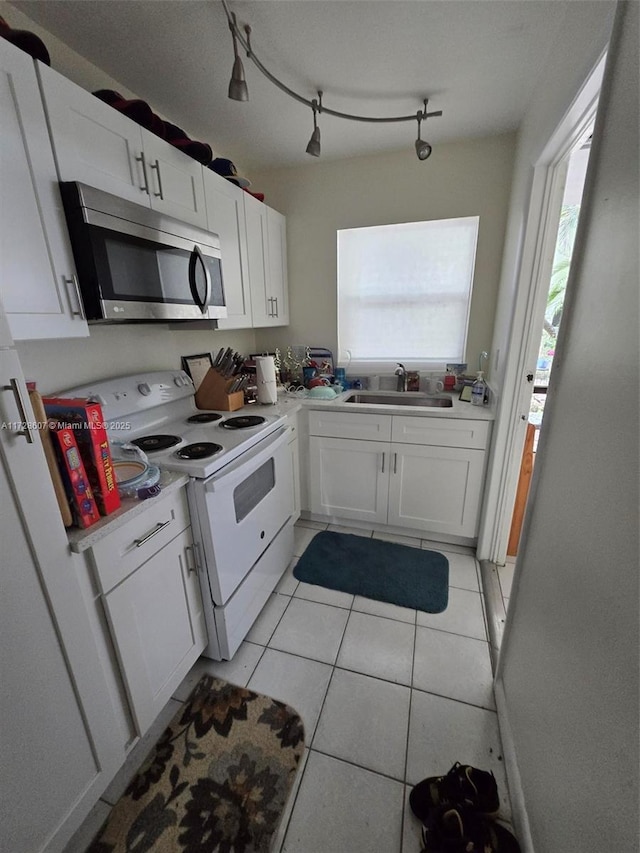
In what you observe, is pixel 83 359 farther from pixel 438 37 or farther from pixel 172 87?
pixel 438 37

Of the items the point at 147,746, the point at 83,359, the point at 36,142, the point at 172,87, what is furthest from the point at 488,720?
the point at 172,87

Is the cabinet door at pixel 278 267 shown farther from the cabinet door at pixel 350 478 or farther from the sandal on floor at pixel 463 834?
the sandal on floor at pixel 463 834

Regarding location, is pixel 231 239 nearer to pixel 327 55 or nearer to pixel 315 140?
pixel 315 140

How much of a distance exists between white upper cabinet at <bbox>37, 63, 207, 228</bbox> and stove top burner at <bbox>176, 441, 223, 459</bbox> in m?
0.98

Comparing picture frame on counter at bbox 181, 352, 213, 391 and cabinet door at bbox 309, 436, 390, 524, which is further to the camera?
cabinet door at bbox 309, 436, 390, 524

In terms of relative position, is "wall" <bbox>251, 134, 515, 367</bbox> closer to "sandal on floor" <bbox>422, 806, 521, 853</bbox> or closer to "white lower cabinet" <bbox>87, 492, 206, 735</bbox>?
"white lower cabinet" <bbox>87, 492, 206, 735</bbox>

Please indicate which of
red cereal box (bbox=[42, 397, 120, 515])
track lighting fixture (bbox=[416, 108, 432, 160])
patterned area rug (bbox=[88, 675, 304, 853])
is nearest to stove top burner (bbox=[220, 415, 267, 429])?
red cereal box (bbox=[42, 397, 120, 515])

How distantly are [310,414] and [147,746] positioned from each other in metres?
1.74

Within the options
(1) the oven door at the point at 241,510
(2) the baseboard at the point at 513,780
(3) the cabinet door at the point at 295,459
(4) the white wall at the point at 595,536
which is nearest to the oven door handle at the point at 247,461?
(1) the oven door at the point at 241,510

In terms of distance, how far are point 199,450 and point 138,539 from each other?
415mm

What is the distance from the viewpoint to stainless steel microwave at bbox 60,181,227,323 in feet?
3.60

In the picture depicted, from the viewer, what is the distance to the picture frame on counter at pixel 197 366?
6.75 ft

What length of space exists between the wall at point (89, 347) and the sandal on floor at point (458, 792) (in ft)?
6.30

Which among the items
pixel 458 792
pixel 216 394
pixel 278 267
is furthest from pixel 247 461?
pixel 278 267
